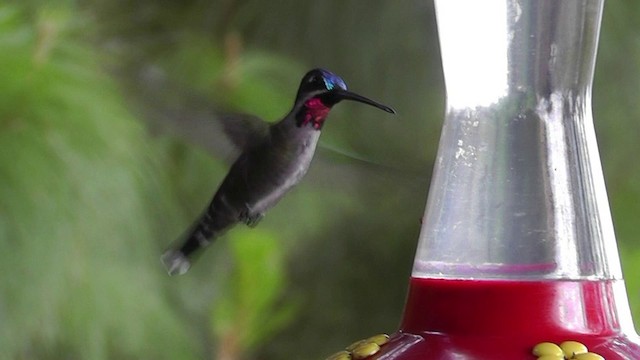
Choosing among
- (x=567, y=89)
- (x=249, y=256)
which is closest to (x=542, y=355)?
(x=567, y=89)

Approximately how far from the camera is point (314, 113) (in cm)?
90

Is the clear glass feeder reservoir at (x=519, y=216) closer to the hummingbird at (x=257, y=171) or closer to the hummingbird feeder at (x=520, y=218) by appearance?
the hummingbird feeder at (x=520, y=218)

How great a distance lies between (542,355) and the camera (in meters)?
0.34

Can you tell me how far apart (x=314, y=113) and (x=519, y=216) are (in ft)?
1.75

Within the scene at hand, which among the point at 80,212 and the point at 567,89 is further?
the point at 80,212

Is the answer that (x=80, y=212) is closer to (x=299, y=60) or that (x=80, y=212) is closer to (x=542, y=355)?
(x=299, y=60)

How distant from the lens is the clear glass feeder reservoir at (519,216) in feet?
1.21

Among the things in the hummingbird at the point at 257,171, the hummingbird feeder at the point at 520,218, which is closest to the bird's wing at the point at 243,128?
the hummingbird at the point at 257,171

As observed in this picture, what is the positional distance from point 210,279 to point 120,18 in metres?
0.32

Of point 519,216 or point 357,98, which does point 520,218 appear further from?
point 357,98

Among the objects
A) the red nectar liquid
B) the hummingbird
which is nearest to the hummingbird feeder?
the red nectar liquid

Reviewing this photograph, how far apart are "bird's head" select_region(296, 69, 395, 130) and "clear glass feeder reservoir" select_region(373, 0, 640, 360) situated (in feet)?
1.39

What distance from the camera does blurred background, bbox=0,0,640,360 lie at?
0.85 m

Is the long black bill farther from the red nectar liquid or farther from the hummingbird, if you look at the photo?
the red nectar liquid
